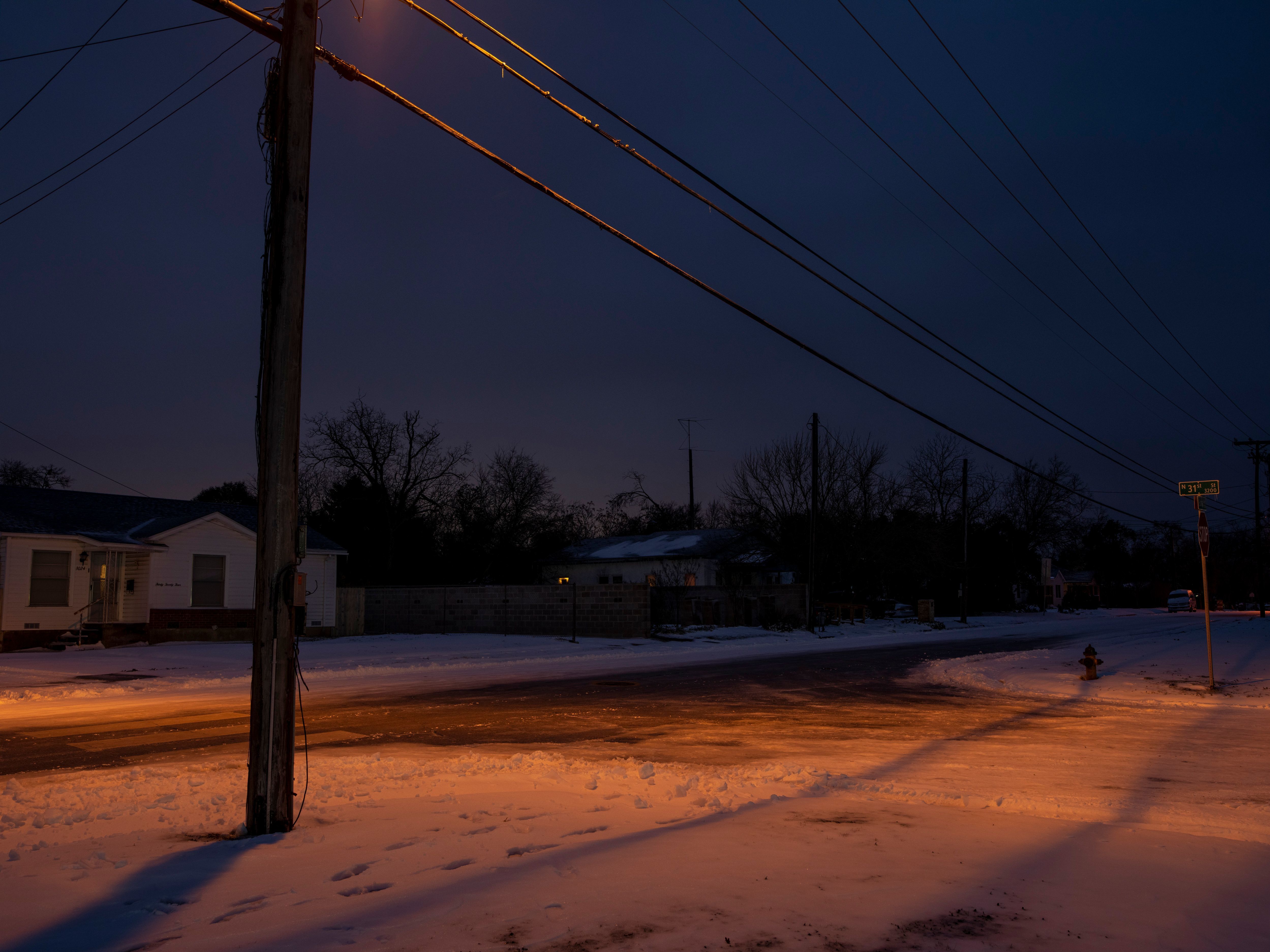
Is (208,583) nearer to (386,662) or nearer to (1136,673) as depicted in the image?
(386,662)

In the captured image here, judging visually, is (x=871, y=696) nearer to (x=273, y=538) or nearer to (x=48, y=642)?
(x=273, y=538)

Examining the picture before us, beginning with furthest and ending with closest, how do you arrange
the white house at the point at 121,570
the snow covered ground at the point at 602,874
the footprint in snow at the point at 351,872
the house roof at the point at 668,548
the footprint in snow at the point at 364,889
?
the house roof at the point at 668,548 < the white house at the point at 121,570 < the footprint in snow at the point at 351,872 < the footprint in snow at the point at 364,889 < the snow covered ground at the point at 602,874

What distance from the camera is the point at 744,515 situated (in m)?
48.9

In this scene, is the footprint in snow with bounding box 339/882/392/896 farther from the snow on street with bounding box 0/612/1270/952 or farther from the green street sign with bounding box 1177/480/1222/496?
the green street sign with bounding box 1177/480/1222/496

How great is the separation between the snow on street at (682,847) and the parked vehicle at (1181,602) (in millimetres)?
66504

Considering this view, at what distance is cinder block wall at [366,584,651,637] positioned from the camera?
32.3m

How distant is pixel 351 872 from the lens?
5.26 meters

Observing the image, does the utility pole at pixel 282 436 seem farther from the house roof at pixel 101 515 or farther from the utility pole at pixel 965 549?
the utility pole at pixel 965 549

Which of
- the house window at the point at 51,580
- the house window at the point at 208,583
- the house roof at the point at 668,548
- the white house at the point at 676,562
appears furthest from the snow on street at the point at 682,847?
the house roof at the point at 668,548

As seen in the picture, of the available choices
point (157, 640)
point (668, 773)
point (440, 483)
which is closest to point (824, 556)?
point (440, 483)

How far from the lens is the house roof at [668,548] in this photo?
48.7m

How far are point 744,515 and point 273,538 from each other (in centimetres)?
4333

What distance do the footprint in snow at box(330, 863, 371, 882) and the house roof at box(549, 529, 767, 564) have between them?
4346 centimetres

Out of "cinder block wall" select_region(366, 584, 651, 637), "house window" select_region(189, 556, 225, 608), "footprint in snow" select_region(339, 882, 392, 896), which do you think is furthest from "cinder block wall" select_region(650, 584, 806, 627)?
"footprint in snow" select_region(339, 882, 392, 896)
